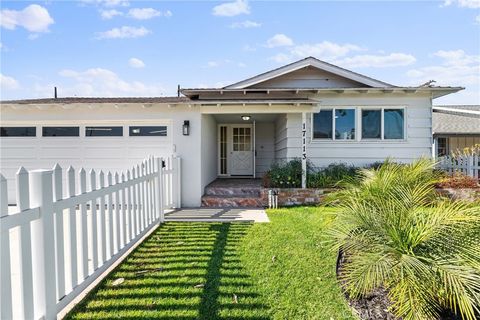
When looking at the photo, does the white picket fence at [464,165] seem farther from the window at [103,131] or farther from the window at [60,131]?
the window at [60,131]

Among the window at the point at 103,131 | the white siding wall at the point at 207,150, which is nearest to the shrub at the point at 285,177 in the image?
the white siding wall at the point at 207,150

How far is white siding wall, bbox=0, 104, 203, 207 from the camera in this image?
864cm

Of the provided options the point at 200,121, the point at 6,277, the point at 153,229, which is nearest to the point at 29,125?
the point at 200,121

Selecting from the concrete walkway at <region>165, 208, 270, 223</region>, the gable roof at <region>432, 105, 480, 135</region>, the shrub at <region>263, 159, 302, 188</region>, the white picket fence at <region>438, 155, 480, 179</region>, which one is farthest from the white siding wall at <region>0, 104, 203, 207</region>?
the gable roof at <region>432, 105, 480, 135</region>

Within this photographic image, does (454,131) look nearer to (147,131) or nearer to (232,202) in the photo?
(232,202)

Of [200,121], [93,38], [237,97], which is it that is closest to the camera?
[200,121]

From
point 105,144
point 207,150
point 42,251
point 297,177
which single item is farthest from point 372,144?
point 42,251

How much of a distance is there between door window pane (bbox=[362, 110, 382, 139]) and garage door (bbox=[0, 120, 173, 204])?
21.6ft

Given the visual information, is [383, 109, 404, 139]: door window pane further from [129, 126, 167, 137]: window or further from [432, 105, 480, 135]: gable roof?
[432, 105, 480, 135]: gable roof

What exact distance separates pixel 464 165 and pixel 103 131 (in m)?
12.2

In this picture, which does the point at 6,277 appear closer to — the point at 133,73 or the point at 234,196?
the point at 234,196

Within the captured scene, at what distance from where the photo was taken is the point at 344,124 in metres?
9.95

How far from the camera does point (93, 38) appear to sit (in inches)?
529

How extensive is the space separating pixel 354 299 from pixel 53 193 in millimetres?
3146
